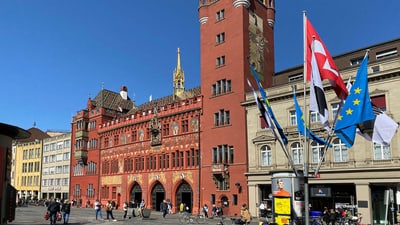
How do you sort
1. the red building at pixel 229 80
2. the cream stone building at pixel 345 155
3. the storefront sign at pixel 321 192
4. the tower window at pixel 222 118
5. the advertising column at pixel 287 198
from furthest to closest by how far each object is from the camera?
the tower window at pixel 222 118 < the red building at pixel 229 80 < the storefront sign at pixel 321 192 < the cream stone building at pixel 345 155 < the advertising column at pixel 287 198

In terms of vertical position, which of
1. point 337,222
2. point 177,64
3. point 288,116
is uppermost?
point 177,64

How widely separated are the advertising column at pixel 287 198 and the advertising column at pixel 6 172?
36.2ft

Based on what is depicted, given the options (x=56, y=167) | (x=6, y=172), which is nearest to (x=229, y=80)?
(x=6, y=172)

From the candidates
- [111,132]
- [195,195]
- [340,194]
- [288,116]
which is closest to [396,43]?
[288,116]

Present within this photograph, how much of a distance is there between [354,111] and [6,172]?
12.6 meters

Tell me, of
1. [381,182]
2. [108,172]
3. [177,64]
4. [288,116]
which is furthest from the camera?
[177,64]

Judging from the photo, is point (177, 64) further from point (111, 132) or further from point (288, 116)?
point (288, 116)

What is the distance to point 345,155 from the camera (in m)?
34.9

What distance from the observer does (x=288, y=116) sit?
3956 cm

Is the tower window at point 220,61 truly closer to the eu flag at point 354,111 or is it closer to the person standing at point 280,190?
the person standing at point 280,190

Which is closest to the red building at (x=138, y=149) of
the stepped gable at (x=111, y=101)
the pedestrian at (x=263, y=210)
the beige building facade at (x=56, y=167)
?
the stepped gable at (x=111, y=101)

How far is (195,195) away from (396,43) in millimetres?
26238

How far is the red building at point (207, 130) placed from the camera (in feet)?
146

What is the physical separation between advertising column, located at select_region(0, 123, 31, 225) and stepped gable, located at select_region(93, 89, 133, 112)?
58720 mm
